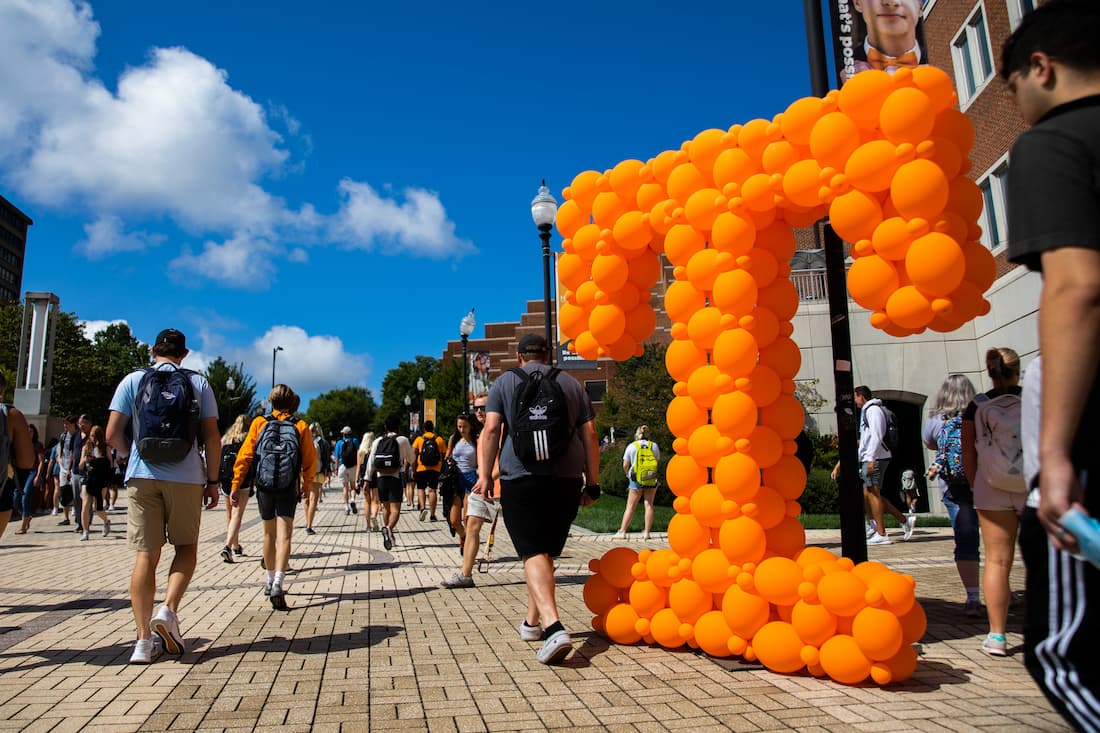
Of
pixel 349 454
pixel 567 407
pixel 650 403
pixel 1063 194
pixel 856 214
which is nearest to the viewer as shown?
pixel 1063 194

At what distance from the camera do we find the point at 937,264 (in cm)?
354

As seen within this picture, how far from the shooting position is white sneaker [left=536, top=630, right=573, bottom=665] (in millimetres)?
4148

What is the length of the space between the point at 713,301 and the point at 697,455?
0.92 m

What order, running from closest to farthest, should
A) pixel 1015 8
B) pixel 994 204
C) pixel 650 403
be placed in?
pixel 1015 8
pixel 994 204
pixel 650 403

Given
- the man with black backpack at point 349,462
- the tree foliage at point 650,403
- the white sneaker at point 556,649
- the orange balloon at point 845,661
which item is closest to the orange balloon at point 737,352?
the orange balloon at point 845,661

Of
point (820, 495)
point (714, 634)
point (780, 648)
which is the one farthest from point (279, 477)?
point (820, 495)

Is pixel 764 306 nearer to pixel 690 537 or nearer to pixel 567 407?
pixel 567 407

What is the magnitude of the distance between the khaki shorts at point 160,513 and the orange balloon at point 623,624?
260 centimetres

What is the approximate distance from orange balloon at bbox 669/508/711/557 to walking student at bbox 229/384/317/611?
334 centimetres

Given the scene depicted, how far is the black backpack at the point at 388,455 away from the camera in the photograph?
10602mm

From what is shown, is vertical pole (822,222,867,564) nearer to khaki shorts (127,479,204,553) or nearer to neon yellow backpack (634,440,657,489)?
khaki shorts (127,479,204,553)

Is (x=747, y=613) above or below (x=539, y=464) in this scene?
below

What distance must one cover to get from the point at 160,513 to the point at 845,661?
4.00m

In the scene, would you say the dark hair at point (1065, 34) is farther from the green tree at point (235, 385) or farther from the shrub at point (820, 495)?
the green tree at point (235, 385)
